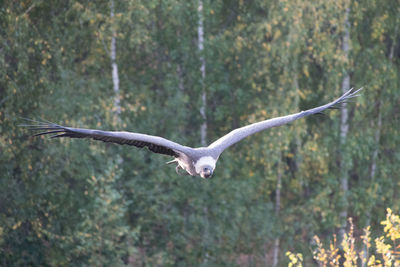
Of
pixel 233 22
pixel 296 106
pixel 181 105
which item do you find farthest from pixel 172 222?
pixel 233 22

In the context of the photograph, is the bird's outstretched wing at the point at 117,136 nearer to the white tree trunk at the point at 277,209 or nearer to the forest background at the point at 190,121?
the forest background at the point at 190,121

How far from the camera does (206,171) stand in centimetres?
863

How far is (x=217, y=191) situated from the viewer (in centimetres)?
1502

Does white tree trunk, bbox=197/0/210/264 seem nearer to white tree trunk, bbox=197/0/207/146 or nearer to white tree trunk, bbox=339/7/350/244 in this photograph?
white tree trunk, bbox=197/0/207/146

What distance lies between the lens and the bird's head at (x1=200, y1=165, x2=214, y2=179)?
8617 mm

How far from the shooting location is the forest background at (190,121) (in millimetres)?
13281

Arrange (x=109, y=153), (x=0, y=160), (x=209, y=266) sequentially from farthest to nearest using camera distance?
(x=209, y=266) → (x=109, y=153) → (x=0, y=160)

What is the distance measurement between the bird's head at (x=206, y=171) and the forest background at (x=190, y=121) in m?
4.53

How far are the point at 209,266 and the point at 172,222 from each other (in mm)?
1127

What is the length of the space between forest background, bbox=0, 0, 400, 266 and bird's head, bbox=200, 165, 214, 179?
4526 mm

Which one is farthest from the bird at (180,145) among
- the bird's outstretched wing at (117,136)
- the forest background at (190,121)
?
the forest background at (190,121)

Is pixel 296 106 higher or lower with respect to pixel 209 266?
higher

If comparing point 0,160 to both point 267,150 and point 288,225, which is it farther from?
point 288,225

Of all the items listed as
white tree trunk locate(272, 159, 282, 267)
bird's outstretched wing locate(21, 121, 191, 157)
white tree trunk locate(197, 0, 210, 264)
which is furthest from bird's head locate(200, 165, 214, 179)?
white tree trunk locate(272, 159, 282, 267)
